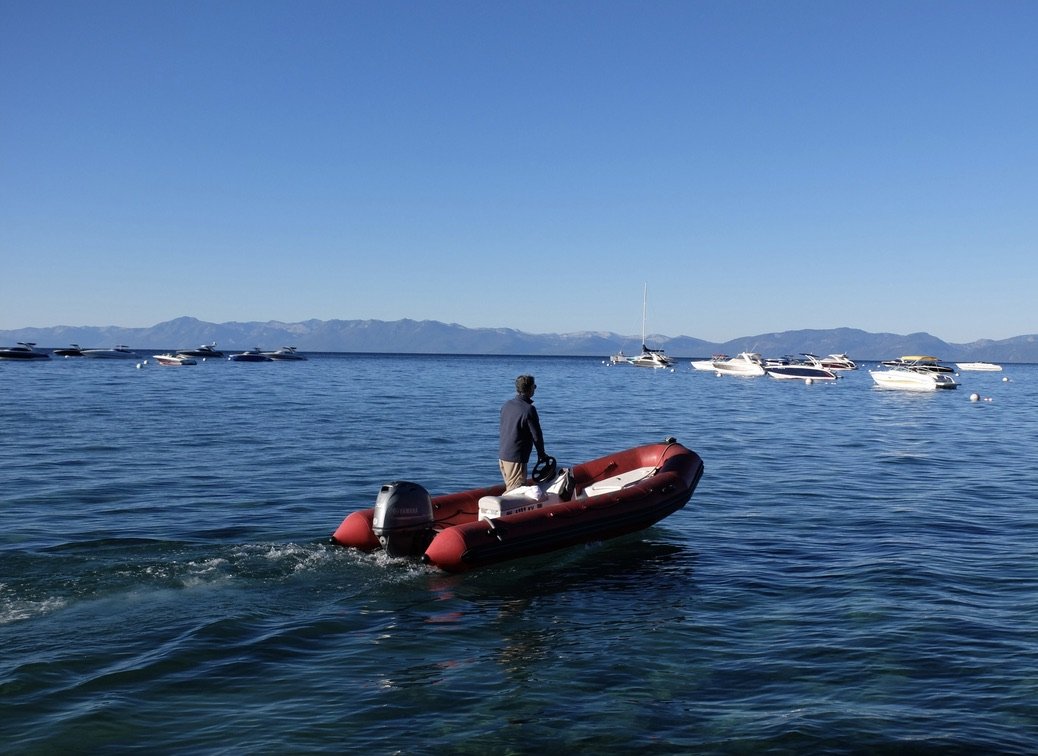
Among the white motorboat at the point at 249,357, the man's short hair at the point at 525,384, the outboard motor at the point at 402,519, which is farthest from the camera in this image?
the white motorboat at the point at 249,357

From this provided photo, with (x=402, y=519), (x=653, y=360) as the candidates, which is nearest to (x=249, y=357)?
(x=653, y=360)

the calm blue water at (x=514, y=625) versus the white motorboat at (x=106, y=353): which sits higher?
the white motorboat at (x=106, y=353)

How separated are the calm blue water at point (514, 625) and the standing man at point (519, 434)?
1.31 metres

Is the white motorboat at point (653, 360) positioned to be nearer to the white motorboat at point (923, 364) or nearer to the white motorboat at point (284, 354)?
the white motorboat at point (923, 364)

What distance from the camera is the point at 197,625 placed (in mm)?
8211

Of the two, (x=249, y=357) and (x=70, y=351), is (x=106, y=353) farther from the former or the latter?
(x=249, y=357)

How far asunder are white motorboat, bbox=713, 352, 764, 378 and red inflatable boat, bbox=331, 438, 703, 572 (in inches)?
2782

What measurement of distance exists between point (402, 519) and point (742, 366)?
76160mm

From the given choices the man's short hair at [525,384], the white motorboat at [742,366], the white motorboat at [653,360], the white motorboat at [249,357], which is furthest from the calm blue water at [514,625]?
the white motorboat at [249,357]

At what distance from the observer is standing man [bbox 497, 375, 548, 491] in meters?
11.1

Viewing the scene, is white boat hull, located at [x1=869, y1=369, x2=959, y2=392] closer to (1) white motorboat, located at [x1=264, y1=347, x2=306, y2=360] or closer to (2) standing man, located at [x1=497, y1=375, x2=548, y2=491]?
(2) standing man, located at [x1=497, y1=375, x2=548, y2=491]

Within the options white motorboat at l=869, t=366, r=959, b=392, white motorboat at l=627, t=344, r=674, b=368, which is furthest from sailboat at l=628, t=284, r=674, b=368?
white motorboat at l=869, t=366, r=959, b=392

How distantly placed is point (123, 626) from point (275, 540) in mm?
3748

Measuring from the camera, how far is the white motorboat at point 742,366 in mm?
81000
